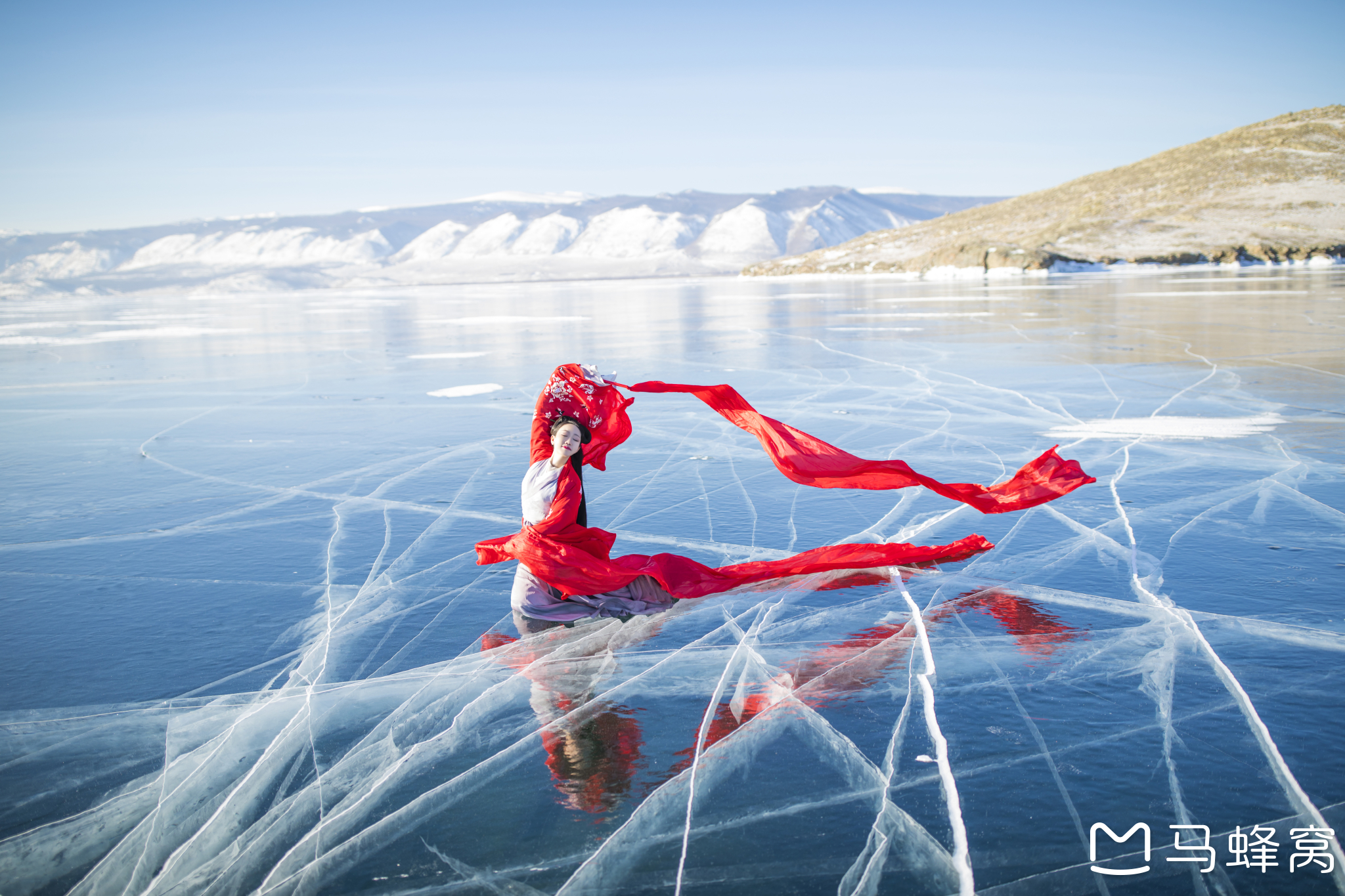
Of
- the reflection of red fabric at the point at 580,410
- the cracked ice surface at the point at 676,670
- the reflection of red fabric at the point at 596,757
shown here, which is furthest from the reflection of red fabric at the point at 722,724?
the reflection of red fabric at the point at 580,410

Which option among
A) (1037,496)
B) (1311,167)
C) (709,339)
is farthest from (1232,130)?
(1037,496)

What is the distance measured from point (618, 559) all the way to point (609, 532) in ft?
0.56

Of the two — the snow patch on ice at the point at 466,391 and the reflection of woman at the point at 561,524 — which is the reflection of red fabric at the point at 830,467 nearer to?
the reflection of woman at the point at 561,524

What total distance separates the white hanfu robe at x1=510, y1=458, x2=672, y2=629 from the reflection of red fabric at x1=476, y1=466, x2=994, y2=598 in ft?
0.18

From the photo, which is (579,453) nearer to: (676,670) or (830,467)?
(676,670)

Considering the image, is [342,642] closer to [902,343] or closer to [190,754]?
[190,754]

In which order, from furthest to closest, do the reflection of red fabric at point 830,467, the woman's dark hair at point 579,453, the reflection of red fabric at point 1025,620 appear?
the reflection of red fabric at point 830,467, the woman's dark hair at point 579,453, the reflection of red fabric at point 1025,620

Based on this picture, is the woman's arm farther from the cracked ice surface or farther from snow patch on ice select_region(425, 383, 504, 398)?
snow patch on ice select_region(425, 383, 504, 398)

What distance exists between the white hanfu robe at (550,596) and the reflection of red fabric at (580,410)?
0.53 ft

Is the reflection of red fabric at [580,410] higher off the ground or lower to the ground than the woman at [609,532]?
higher

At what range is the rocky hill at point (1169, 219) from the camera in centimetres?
5712

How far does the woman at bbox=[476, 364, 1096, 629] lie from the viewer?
4496 mm

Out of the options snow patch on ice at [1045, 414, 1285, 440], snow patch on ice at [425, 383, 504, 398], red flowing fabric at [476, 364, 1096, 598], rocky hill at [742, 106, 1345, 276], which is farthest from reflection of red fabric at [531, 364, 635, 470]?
rocky hill at [742, 106, 1345, 276]

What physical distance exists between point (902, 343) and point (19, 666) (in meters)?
14.5
